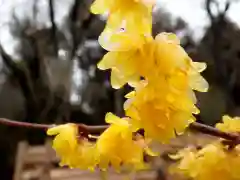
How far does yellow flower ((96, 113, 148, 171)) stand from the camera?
0.33m

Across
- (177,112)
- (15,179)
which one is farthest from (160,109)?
(15,179)

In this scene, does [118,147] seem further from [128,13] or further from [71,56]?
[71,56]

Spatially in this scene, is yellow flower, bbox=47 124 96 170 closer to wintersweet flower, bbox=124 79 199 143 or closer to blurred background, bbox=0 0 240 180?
wintersweet flower, bbox=124 79 199 143

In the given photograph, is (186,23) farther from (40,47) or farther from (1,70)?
(1,70)

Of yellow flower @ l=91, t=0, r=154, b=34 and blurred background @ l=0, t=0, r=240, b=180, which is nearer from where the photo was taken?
yellow flower @ l=91, t=0, r=154, b=34

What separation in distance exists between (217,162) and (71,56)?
156cm

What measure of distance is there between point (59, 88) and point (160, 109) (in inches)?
64.0

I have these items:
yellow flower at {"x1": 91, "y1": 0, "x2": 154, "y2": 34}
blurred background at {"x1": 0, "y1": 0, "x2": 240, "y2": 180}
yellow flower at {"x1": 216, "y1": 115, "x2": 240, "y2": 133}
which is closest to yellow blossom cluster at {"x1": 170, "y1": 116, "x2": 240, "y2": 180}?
yellow flower at {"x1": 216, "y1": 115, "x2": 240, "y2": 133}

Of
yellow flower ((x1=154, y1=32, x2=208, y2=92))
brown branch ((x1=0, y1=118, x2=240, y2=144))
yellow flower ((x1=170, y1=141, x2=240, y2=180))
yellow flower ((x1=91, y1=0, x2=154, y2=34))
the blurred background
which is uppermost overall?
the blurred background

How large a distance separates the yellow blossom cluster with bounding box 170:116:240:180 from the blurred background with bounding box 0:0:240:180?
4.93ft

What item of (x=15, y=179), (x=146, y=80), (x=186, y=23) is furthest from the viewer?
(x=186, y=23)

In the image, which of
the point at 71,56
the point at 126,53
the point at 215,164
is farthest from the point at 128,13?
the point at 71,56

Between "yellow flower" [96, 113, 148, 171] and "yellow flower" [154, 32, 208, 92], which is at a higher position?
"yellow flower" [154, 32, 208, 92]

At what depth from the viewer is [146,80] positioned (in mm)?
273
